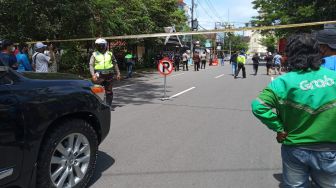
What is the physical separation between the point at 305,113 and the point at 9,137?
7.66ft

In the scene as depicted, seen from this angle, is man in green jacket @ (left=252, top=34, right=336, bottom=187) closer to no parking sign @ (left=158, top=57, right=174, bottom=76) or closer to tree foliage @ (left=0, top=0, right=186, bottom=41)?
no parking sign @ (left=158, top=57, right=174, bottom=76)

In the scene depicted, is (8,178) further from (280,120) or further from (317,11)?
(317,11)

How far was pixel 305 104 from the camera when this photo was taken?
265 centimetres

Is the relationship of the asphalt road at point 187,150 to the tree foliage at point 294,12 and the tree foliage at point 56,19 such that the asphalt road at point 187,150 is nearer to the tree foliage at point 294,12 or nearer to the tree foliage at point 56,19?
the tree foliage at point 56,19

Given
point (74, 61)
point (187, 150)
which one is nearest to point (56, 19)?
point (74, 61)

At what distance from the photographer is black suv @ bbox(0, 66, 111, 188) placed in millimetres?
3297

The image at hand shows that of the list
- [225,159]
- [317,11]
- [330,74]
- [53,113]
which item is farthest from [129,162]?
[317,11]

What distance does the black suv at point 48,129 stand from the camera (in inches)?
130

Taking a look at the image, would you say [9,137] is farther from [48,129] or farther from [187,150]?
[187,150]

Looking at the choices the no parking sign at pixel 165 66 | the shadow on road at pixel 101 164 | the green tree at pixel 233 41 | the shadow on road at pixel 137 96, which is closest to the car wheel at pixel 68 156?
the shadow on road at pixel 101 164

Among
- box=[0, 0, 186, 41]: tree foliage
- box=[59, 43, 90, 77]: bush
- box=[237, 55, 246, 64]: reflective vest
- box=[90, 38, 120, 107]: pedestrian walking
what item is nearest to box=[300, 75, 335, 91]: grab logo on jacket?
box=[90, 38, 120, 107]: pedestrian walking

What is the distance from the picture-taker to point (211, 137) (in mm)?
6734

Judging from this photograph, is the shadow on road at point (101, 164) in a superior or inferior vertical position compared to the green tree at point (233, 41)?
inferior

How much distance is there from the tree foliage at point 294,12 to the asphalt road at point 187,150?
23519 millimetres
